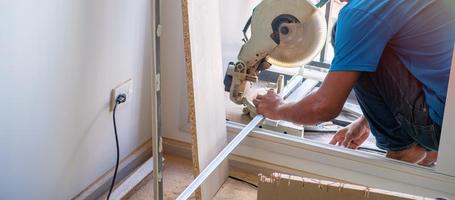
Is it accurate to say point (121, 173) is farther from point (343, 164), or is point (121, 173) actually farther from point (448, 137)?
point (448, 137)

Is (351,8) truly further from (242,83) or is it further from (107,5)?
(107,5)

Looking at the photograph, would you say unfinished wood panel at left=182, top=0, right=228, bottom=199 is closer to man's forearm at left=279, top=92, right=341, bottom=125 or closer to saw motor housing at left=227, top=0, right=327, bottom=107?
saw motor housing at left=227, top=0, right=327, bottom=107

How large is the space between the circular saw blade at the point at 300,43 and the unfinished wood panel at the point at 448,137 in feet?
1.54

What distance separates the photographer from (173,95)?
2350 mm

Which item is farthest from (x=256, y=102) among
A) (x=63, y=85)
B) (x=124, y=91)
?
(x=63, y=85)

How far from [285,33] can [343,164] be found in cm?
55

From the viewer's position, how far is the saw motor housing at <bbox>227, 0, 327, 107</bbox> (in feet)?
6.48

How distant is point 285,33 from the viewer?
6.59ft

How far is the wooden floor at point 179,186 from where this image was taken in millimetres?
2102

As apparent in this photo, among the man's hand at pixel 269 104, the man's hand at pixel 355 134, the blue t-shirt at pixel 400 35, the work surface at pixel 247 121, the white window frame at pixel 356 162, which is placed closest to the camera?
the blue t-shirt at pixel 400 35

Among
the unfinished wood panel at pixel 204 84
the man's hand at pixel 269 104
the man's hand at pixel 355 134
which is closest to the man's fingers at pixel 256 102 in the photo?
the man's hand at pixel 269 104

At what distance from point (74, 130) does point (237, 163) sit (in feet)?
2.44

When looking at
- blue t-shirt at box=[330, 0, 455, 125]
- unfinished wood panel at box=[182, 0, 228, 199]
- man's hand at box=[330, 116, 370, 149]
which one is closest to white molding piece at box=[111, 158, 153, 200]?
unfinished wood panel at box=[182, 0, 228, 199]

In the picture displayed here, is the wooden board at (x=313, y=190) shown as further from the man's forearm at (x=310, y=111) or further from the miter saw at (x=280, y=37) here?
the miter saw at (x=280, y=37)
